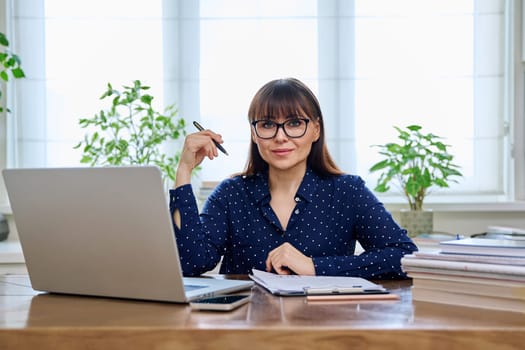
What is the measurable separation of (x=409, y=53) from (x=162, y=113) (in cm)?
116

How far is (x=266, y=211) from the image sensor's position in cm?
206

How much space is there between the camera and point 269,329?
104cm

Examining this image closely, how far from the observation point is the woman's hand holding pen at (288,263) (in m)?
1.64

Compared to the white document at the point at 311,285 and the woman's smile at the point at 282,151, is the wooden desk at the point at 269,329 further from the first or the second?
the woman's smile at the point at 282,151

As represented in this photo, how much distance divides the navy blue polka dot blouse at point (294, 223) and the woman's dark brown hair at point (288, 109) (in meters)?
0.04

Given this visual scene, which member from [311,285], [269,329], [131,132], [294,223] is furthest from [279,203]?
[131,132]

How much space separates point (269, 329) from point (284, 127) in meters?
1.01

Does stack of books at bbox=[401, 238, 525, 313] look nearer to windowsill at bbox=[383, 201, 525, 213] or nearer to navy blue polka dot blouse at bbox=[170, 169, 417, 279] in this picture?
navy blue polka dot blouse at bbox=[170, 169, 417, 279]

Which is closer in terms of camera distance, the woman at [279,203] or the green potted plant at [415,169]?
the woman at [279,203]

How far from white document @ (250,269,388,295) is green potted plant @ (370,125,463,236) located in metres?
1.52

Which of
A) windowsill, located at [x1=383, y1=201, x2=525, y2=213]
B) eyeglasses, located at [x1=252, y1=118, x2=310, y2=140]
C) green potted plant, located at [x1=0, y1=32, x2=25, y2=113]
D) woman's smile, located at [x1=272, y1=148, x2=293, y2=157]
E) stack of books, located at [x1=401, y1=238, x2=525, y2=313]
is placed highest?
green potted plant, located at [x1=0, y1=32, x2=25, y2=113]

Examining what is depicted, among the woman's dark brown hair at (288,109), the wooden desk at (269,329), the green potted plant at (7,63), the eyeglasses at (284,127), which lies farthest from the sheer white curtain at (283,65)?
the wooden desk at (269,329)

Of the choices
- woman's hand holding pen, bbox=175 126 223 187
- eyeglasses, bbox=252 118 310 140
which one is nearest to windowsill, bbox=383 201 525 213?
eyeglasses, bbox=252 118 310 140

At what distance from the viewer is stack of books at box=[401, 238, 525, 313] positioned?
3.97 ft
